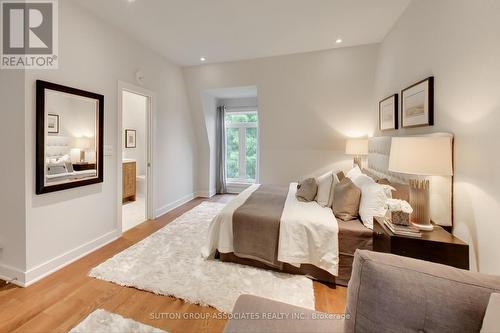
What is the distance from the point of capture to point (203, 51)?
3.63 m

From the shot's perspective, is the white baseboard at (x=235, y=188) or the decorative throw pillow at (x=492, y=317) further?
the white baseboard at (x=235, y=188)

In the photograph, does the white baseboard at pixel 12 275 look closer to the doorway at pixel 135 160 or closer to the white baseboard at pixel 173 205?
the doorway at pixel 135 160

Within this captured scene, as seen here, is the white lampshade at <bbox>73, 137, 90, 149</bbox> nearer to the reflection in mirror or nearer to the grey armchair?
the reflection in mirror

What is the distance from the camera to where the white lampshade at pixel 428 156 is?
1513mm

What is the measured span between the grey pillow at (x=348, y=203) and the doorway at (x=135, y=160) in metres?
2.88

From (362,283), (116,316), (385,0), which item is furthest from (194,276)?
(385,0)

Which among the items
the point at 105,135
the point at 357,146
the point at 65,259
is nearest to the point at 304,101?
the point at 357,146

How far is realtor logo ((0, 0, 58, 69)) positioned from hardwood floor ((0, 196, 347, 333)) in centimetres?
205

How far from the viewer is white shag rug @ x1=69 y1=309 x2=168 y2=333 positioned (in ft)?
5.08

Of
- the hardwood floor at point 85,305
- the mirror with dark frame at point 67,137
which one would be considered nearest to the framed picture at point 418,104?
the hardwood floor at point 85,305

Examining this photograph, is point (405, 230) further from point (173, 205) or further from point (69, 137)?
point (173, 205)

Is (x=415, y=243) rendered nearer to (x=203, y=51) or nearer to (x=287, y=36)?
(x=287, y=36)

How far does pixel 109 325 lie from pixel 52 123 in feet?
6.51

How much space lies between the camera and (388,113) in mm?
2852
